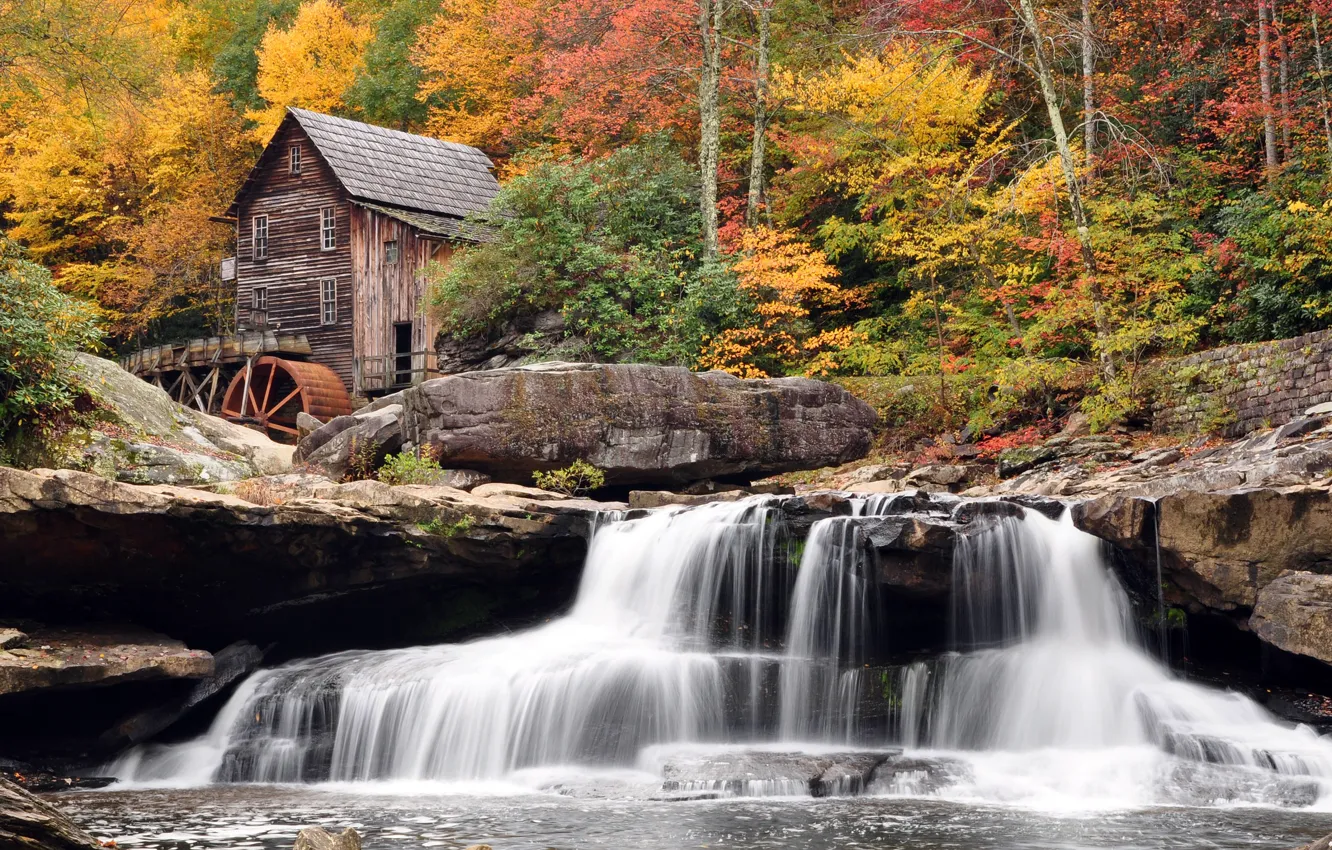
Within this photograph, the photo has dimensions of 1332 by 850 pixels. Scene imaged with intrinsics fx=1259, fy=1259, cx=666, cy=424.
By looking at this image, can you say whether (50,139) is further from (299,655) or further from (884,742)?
(884,742)

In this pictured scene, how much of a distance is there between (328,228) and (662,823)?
26.1 metres

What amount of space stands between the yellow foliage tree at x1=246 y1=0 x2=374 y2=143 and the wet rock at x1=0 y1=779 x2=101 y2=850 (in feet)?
113

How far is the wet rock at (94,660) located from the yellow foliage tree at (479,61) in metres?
23.7

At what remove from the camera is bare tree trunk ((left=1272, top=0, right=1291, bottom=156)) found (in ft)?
68.1

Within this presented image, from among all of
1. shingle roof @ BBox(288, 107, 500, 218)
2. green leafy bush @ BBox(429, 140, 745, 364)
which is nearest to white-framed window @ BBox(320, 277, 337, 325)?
shingle roof @ BBox(288, 107, 500, 218)

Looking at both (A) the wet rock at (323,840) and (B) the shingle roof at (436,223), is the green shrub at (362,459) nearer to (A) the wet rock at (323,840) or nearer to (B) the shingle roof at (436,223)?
(B) the shingle roof at (436,223)

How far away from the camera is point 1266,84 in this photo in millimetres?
21094

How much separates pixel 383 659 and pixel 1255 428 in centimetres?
1191

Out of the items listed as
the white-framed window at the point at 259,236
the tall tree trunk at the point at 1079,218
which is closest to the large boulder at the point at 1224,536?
the tall tree trunk at the point at 1079,218

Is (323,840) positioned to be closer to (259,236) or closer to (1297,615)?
(1297,615)

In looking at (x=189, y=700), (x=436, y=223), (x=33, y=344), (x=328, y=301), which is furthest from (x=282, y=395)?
(x=189, y=700)

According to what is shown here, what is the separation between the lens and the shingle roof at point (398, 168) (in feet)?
104

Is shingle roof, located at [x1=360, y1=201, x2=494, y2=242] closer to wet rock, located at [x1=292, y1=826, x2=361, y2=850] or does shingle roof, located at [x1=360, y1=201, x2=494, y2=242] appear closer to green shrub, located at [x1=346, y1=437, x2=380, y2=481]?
green shrub, located at [x1=346, y1=437, x2=380, y2=481]

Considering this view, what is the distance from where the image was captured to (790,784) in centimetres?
1038
